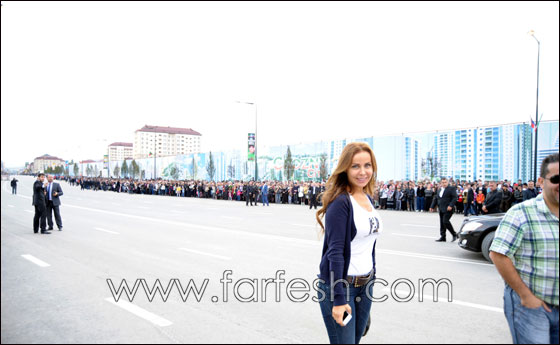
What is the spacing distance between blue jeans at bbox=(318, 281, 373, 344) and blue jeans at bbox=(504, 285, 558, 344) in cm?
93

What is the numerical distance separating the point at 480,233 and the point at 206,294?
19.7 ft

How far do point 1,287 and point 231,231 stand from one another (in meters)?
11.8

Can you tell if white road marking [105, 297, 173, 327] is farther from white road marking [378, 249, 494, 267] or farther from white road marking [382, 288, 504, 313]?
white road marking [378, 249, 494, 267]

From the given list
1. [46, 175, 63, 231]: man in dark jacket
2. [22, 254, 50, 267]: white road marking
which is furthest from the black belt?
[46, 175, 63, 231]: man in dark jacket

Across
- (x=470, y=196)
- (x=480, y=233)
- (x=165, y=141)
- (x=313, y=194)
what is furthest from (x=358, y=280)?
(x=165, y=141)

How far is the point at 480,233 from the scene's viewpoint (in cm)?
848

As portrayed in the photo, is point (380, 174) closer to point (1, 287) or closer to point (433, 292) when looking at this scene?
point (433, 292)

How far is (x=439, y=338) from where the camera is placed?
13.9ft

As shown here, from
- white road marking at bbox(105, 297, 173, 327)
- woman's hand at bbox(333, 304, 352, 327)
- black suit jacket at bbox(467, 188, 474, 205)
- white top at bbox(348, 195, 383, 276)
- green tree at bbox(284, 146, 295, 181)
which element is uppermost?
green tree at bbox(284, 146, 295, 181)

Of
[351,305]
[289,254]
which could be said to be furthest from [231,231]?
[351,305]

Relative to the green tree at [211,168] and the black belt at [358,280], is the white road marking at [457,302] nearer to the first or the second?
the black belt at [358,280]

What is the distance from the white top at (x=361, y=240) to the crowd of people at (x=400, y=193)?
3924mm

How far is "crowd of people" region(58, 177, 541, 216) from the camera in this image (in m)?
18.8

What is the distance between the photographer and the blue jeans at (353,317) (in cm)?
273
